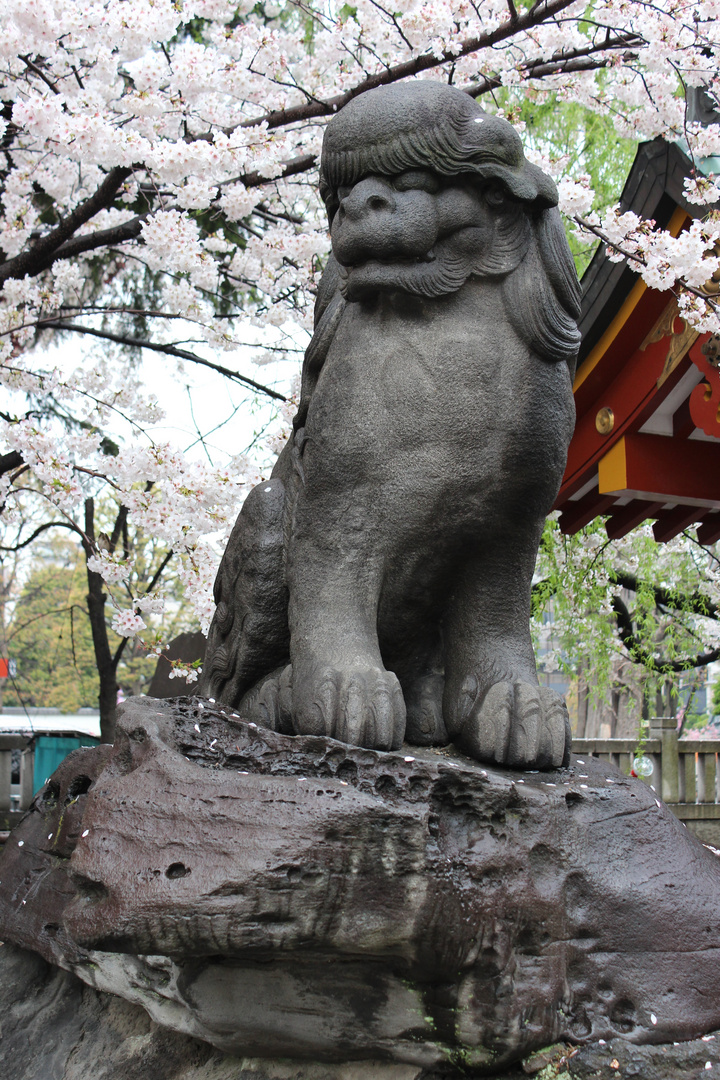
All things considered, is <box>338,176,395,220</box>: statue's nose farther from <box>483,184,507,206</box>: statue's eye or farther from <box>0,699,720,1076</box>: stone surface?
<box>0,699,720,1076</box>: stone surface

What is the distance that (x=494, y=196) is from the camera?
6.33ft

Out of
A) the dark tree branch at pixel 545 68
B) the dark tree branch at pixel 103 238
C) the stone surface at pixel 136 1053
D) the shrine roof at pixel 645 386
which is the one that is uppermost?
the dark tree branch at pixel 545 68

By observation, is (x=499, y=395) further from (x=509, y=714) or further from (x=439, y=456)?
(x=509, y=714)

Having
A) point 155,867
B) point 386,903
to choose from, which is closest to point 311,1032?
point 386,903

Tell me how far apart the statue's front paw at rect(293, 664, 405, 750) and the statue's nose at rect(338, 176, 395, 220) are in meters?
0.93

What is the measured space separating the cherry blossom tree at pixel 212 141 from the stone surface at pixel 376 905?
2679 mm

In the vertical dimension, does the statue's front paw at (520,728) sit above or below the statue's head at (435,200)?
below

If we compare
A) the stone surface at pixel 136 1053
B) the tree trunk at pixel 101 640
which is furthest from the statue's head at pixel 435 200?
the tree trunk at pixel 101 640

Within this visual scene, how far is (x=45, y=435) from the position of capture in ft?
14.3

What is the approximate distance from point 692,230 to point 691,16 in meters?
1.57

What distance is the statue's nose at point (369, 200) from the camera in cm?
185

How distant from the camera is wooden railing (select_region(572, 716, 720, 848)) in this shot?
27.9 ft

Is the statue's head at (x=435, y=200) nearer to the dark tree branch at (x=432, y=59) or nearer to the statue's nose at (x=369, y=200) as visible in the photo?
the statue's nose at (x=369, y=200)

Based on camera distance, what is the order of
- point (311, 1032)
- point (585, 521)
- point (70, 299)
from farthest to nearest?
point (70, 299) < point (585, 521) < point (311, 1032)
